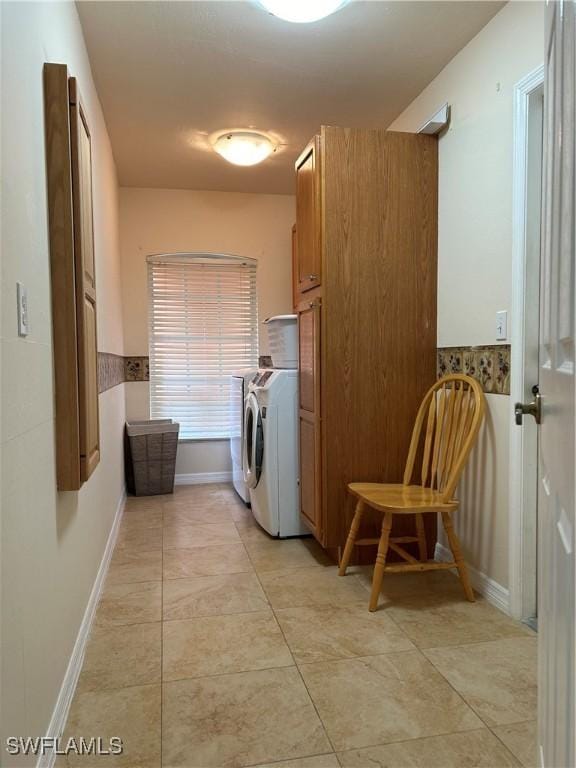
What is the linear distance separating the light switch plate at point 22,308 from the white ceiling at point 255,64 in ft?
5.32

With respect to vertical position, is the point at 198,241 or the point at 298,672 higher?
the point at 198,241

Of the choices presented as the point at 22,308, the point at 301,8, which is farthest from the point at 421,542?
the point at 301,8

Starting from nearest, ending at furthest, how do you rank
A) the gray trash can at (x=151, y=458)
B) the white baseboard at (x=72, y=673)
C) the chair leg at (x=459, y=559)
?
1. the white baseboard at (x=72, y=673)
2. the chair leg at (x=459, y=559)
3. the gray trash can at (x=151, y=458)

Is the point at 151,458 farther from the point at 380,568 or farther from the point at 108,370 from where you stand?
the point at 380,568

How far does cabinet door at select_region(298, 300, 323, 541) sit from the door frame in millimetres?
888

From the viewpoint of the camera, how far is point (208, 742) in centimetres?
140

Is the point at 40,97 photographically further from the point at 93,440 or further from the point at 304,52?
the point at 304,52

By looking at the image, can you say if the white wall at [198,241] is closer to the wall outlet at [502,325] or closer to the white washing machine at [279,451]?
the white washing machine at [279,451]

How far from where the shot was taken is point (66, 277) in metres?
1.55

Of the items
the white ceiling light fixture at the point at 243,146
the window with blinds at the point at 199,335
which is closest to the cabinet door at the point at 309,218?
the white ceiling light fixture at the point at 243,146

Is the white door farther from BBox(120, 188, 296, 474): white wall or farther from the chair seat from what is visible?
BBox(120, 188, 296, 474): white wall

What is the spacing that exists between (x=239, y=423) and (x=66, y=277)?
2377 mm

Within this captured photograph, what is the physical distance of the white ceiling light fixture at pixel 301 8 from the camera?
196cm

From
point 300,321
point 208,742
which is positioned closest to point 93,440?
point 208,742
